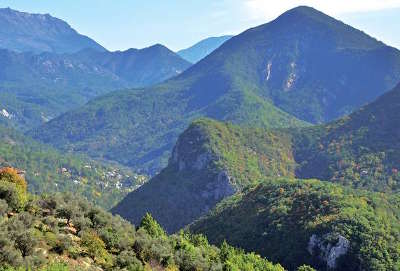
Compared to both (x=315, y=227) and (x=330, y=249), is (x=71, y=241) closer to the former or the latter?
(x=330, y=249)

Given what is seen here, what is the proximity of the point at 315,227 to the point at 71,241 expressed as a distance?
105 meters

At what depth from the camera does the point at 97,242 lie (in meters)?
60.4

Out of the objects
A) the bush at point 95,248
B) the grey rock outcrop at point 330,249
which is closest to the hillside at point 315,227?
the grey rock outcrop at point 330,249

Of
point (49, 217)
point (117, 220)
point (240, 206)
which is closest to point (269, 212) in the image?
point (240, 206)

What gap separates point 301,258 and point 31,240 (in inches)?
4301

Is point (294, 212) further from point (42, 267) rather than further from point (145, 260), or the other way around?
point (42, 267)

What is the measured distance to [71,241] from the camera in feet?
194

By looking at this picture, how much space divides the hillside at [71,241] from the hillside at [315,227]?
2856 inches

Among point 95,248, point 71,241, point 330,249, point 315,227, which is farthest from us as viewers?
point 315,227

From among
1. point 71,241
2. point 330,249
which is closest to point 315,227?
point 330,249

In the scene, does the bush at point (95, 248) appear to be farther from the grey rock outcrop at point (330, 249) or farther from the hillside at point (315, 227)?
the hillside at point (315, 227)

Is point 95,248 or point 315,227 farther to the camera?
point 315,227

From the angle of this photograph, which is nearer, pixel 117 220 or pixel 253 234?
pixel 117 220

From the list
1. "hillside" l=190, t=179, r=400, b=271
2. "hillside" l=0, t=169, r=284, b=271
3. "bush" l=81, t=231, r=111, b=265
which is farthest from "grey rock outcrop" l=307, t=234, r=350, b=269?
"bush" l=81, t=231, r=111, b=265
